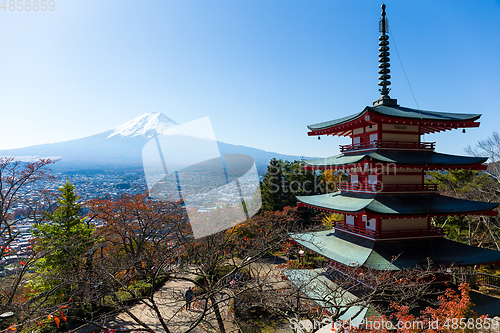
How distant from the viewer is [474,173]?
1909 centimetres

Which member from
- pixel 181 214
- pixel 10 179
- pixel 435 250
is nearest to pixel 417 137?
pixel 435 250

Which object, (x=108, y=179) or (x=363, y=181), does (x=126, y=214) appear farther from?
(x=363, y=181)

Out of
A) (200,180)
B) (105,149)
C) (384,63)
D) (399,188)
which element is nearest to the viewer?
(399,188)

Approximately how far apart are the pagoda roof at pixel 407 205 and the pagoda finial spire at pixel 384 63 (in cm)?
400

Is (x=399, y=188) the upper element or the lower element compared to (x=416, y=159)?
lower

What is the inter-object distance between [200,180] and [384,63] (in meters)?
15.0

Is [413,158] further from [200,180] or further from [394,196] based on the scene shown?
[200,180]

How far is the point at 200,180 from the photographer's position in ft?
65.9

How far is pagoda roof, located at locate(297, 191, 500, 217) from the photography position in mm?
8281

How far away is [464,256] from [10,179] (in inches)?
641

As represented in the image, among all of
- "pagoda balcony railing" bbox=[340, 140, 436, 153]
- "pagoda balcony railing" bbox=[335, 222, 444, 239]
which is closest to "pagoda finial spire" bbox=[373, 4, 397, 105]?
"pagoda balcony railing" bbox=[340, 140, 436, 153]
